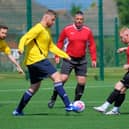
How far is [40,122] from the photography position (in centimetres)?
1230

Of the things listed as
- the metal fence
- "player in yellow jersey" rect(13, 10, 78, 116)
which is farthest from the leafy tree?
"player in yellow jersey" rect(13, 10, 78, 116)

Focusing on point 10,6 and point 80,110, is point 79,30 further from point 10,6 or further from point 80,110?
point 10,6

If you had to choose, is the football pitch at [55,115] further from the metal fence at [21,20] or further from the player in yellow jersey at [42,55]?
the metal fence at [21,20]

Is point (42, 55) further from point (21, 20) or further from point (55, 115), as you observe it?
point (21, 20)

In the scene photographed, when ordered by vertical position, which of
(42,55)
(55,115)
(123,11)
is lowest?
(123,11)

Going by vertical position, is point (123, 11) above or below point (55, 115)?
below

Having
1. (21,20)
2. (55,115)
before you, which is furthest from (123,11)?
(55,115)

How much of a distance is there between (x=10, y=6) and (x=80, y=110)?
51.7 feet

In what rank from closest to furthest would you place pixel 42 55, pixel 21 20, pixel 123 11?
pixel 42 55 < pixel 21 20 < pixel 123 11

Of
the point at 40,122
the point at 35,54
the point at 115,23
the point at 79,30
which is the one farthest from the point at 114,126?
the point at 115,23

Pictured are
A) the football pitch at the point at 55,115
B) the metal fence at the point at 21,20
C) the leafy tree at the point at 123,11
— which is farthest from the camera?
the leafy tree at the point at 123,11

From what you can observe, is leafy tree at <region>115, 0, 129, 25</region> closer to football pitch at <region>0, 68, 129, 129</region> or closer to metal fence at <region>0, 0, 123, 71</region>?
metal fence at <region>0, 0, 123, 71</region>

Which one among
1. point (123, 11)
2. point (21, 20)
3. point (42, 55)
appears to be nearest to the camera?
point (42, 55)

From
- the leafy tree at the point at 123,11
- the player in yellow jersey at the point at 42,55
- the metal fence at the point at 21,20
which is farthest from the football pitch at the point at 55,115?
the leafy tree at the point at 123,11
